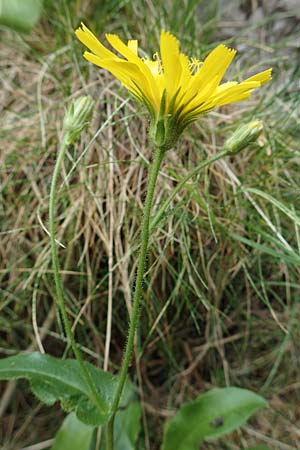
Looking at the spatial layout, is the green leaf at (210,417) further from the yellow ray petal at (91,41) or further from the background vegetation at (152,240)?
the yellow ray petal at (91,41)

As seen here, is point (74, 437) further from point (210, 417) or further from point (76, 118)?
point (76, 118)

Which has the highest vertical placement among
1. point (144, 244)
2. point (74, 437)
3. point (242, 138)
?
point (242, 138)

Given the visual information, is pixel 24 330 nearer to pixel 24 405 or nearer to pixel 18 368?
pixel 24 405

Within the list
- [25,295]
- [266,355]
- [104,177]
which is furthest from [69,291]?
[266,355]

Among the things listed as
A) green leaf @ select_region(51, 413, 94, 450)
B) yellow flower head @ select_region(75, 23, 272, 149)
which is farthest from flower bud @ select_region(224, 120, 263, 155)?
green leaf @ select_region(51, 413, 94, 450)

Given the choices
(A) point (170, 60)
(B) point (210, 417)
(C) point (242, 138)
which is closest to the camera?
(A) point (170, 60)

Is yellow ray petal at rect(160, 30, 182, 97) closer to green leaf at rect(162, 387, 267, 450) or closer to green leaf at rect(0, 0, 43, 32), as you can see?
green leaf at rect(0, 0, 43, 32)

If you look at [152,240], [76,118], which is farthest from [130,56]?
[152,240]

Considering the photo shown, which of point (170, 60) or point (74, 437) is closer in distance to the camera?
point (170, 60)
